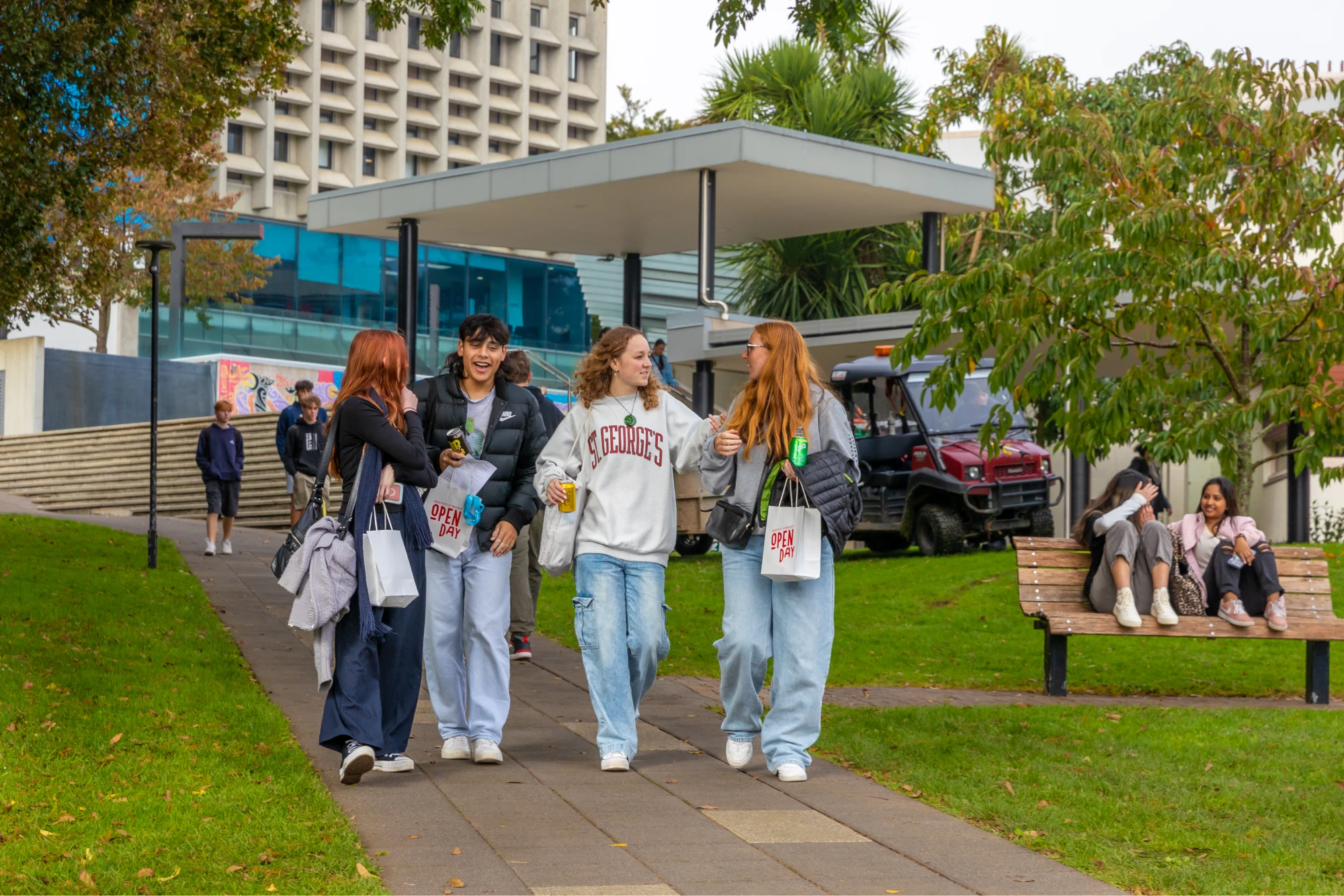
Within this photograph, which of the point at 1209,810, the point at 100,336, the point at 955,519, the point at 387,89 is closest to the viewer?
the point at 1209,810

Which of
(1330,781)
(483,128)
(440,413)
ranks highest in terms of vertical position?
(483,128)

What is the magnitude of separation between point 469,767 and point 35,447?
1039 inches

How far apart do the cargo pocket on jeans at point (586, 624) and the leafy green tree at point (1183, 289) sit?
18.2ft

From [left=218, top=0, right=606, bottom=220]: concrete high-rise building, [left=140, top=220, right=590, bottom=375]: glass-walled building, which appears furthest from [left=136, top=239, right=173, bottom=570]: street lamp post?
[left=218, top=0, right=606, bottom=220]: concrete high-rise building

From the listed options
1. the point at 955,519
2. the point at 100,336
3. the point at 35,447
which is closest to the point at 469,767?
the point at 955,519

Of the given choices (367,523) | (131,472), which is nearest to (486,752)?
(367,523)

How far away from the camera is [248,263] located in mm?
43906

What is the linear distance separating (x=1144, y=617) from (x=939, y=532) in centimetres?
835

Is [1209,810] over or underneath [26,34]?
underneath

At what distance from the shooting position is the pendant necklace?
256 inches

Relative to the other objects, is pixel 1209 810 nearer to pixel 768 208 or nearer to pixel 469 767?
pixel 469 767

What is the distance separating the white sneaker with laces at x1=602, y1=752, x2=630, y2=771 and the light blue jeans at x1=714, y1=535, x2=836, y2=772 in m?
0.54

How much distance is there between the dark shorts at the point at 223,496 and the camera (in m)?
16.3

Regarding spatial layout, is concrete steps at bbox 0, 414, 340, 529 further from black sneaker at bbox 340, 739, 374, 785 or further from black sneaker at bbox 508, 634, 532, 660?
black sneaker at bbox 340, 739, 374, 785
